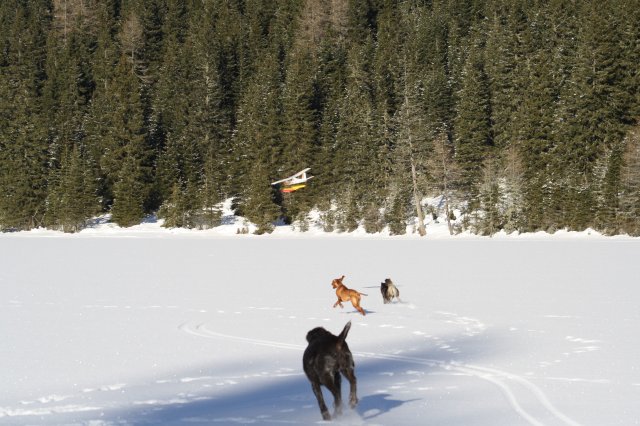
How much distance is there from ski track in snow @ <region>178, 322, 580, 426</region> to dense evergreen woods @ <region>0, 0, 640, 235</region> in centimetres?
3538

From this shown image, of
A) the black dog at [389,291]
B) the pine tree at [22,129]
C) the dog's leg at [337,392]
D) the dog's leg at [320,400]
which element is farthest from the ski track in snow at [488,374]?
the pine tree at [22,129]

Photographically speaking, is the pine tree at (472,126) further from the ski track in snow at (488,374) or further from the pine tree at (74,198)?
the ski track in snow at (488,374)

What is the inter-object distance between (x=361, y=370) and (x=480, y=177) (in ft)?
153

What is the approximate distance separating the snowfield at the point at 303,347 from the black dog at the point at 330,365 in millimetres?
290

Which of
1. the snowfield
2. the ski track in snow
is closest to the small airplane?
the snowfield

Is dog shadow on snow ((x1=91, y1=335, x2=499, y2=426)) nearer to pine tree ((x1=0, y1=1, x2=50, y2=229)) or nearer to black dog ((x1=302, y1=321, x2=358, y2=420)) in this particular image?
black dog ((x1=302, y1=321, x2=358, y2=420))

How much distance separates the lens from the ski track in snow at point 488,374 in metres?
5.60

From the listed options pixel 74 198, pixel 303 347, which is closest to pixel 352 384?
pixel 303 347

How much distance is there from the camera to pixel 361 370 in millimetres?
7473

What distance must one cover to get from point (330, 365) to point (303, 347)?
3719 mm

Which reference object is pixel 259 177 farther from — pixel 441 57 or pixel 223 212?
pixel 441 57

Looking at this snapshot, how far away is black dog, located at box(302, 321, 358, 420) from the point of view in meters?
5.21

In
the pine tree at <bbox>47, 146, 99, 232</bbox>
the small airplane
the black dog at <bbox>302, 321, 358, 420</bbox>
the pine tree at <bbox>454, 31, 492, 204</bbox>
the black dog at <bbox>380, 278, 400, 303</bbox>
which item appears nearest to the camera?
the black dog at <bbox>302, 321, 358, 420</bbox>

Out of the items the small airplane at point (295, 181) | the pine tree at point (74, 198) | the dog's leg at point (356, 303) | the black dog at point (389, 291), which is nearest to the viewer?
the dog's leg at point (356, 303)
